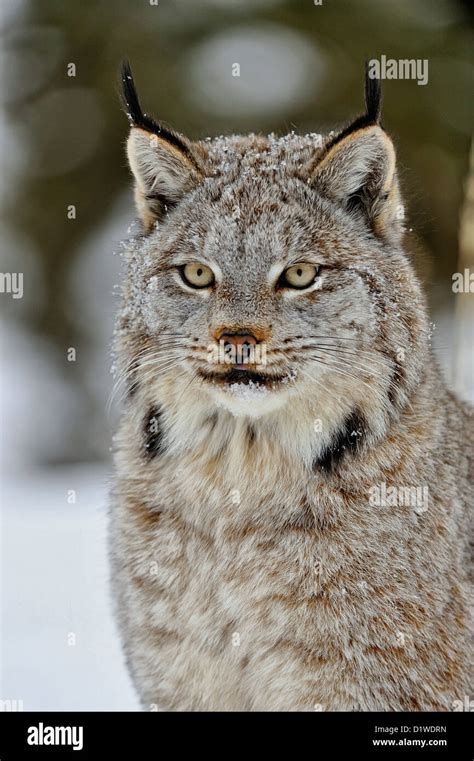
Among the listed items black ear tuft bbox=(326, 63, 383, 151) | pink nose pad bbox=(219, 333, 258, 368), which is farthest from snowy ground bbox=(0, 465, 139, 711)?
black ear tuft bbox=(326, 63, 383, 151)

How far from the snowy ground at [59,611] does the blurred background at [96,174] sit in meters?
0.01

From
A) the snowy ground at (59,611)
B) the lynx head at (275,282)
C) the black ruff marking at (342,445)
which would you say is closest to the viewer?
the lynx head at (275,282)

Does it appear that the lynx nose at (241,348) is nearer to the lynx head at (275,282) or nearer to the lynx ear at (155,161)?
the lynx head at (275,282)

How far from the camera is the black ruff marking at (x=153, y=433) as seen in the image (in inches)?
182

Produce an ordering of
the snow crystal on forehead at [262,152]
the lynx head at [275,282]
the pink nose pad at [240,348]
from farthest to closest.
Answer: the snow crystal on forehead at [262,152]
the lynx head at [275,282]
the pink nose pad at [240,348]

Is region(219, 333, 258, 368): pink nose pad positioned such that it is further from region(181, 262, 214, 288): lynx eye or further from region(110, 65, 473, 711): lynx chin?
region(181, 262, 214, 288): lynx eye

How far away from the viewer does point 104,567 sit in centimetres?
575

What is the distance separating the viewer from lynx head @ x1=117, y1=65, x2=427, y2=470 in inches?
163

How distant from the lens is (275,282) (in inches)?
165

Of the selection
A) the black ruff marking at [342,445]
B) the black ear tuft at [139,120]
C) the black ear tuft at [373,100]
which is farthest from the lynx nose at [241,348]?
the black ear tuft at [373,100]

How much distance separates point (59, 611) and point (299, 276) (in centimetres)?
304

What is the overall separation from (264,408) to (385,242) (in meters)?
1.02

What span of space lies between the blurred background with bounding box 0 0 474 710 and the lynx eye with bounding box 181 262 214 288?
182 centimetres
